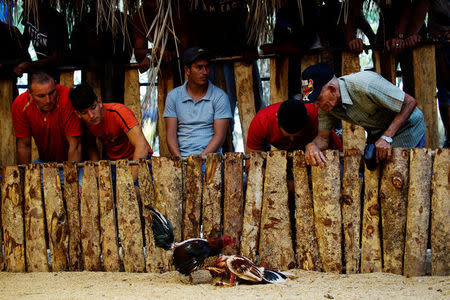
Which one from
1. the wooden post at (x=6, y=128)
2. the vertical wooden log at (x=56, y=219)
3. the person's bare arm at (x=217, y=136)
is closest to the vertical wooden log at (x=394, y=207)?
the person's bare arm at (x=217, y=136)

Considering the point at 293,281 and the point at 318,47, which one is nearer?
the point at 293,281

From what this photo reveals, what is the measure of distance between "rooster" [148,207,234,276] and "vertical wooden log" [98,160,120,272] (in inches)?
22.4

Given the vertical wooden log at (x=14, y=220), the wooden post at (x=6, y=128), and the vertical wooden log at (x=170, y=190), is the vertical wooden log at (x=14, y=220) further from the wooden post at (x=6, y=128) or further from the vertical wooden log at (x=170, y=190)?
the wooden post at (x=6, y=128)

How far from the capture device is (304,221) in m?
3.44

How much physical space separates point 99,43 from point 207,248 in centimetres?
284

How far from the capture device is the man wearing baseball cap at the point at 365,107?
11.2 feet

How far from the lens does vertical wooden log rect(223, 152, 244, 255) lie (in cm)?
354

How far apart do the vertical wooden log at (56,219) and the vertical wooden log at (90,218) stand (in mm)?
166

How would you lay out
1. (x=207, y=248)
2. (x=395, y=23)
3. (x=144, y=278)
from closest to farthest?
(x=207, y=248)
(x=144, y=278)
(x=395, y=23)

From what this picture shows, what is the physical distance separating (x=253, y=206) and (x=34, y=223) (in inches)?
68.3

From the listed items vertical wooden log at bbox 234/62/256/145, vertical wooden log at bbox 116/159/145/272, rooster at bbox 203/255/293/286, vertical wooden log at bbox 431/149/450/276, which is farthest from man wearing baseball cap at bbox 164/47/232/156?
vertical wooden log at bbox 431/149/450/276

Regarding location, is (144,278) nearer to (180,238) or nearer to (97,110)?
(180,238)

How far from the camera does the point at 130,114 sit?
4.38 m

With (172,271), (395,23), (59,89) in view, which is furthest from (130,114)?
(395,23)
